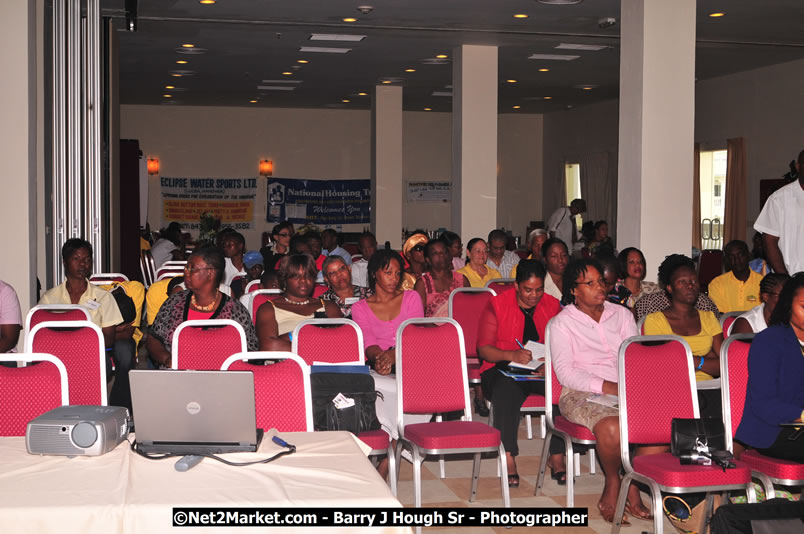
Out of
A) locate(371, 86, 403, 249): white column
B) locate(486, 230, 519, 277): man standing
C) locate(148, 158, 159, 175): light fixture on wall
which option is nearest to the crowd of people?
locate(486, 230, 519, 277): man standing

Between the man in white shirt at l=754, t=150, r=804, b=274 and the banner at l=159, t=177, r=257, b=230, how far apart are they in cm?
1559

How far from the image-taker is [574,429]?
4.41 meters

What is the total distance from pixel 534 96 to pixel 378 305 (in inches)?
508

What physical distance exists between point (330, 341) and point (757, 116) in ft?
36.0

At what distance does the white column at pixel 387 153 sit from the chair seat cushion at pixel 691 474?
486 inches

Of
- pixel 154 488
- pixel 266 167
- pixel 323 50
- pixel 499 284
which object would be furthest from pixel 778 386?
pixel 266 167

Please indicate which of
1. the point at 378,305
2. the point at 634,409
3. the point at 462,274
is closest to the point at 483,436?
the point at 634,409

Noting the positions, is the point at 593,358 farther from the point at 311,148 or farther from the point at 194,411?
the point at 311,148

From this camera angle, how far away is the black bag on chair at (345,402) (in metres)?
4.02

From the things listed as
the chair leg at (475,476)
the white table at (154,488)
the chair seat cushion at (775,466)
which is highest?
the white table at (154,488)

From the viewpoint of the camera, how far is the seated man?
18.7 feet

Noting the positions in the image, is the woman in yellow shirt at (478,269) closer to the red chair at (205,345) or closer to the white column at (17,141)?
the white column at (17,141)

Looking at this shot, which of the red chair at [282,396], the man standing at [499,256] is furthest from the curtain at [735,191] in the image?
the red chair at [282,396]

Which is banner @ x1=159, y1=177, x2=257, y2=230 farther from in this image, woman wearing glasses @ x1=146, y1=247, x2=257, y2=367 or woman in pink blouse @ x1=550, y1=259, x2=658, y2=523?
woman in pink blouse @ x1=550, y1=259, x2=658, y2=523
